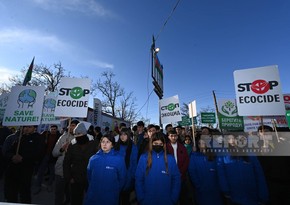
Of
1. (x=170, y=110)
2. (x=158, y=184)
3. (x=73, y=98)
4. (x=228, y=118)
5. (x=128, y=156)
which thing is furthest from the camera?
(x=228, y=118)

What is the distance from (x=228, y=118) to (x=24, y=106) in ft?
32.1

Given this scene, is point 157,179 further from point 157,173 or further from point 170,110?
point 170,110

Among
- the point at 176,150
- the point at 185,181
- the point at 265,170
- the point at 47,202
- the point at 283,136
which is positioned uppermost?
the point at 283,136

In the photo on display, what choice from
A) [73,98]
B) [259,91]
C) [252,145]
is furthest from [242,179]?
[73,98]

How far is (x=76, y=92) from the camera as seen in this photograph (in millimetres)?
5469

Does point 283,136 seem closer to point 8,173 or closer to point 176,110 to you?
point 176,110

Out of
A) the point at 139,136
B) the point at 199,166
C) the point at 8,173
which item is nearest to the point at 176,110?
the point at 139,136

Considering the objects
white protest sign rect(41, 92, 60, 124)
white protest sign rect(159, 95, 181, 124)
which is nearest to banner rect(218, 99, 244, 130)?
white protest sign rect(159, 95, 181, 124)

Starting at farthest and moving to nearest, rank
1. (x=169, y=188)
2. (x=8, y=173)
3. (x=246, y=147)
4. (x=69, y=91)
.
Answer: (x=69, y=91)
(x=8, y=173)
(x=246, y=147)
(x=169, y=188)

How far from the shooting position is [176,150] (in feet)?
14.1

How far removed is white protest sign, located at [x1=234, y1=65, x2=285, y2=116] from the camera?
4.32 metres

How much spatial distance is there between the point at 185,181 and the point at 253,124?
752 cm

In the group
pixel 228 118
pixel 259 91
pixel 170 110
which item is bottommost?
pixel 259 91

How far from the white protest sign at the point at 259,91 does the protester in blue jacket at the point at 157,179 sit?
8.61 feet
